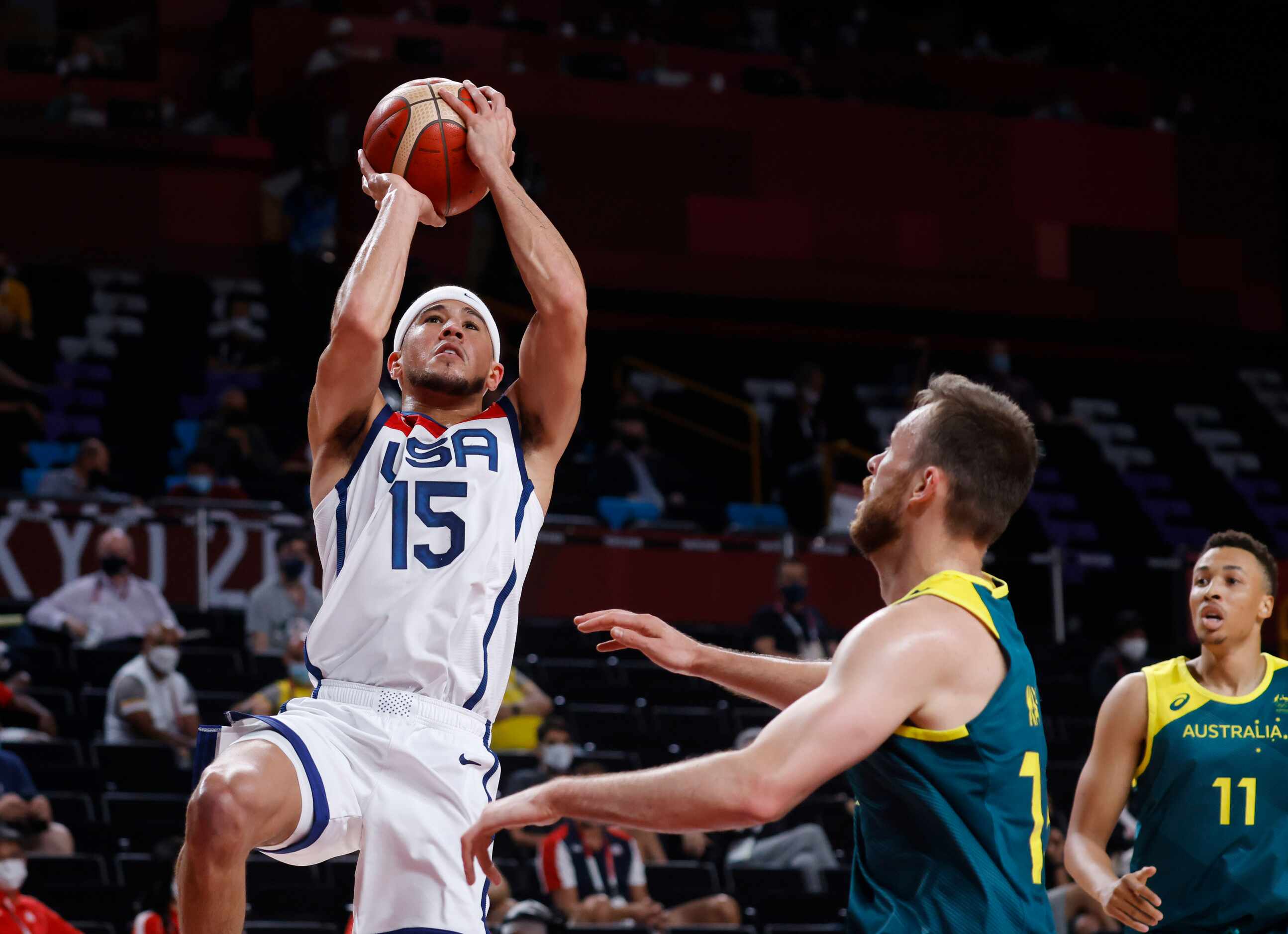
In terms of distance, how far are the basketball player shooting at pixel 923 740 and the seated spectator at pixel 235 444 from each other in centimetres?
1095

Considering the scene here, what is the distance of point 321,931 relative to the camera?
947 centimetres

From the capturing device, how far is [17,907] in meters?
8.78

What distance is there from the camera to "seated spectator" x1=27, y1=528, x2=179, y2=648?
12352 mm

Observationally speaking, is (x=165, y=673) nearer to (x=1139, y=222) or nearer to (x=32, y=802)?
(x=32, y=802)

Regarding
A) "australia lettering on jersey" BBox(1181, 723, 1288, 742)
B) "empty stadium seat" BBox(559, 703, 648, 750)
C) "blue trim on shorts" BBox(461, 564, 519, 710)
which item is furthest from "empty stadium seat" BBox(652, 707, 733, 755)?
"blue trim on shorts" BBox(461, 564, 519, 710)

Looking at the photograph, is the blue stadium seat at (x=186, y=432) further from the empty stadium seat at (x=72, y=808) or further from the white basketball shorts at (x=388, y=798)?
the white basketball shorts at (x=388, y=798)

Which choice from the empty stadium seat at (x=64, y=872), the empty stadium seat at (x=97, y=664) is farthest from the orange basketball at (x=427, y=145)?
the empty stadium seat at (x=97, y=664)

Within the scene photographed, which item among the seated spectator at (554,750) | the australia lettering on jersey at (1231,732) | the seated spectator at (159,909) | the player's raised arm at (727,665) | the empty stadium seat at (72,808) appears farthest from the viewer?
the seated spectator at (554,750)

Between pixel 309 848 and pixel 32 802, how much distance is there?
18.1 feet

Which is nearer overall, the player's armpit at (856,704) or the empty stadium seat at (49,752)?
the player's armpit at (856,704)

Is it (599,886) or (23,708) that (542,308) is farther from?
(23,708)

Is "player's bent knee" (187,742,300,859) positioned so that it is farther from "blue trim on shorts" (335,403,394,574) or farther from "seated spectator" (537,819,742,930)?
"seated spectator" (537,819,742,930)

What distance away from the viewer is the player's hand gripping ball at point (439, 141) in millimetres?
5652

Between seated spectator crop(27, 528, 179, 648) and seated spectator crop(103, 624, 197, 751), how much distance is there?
1.09m
